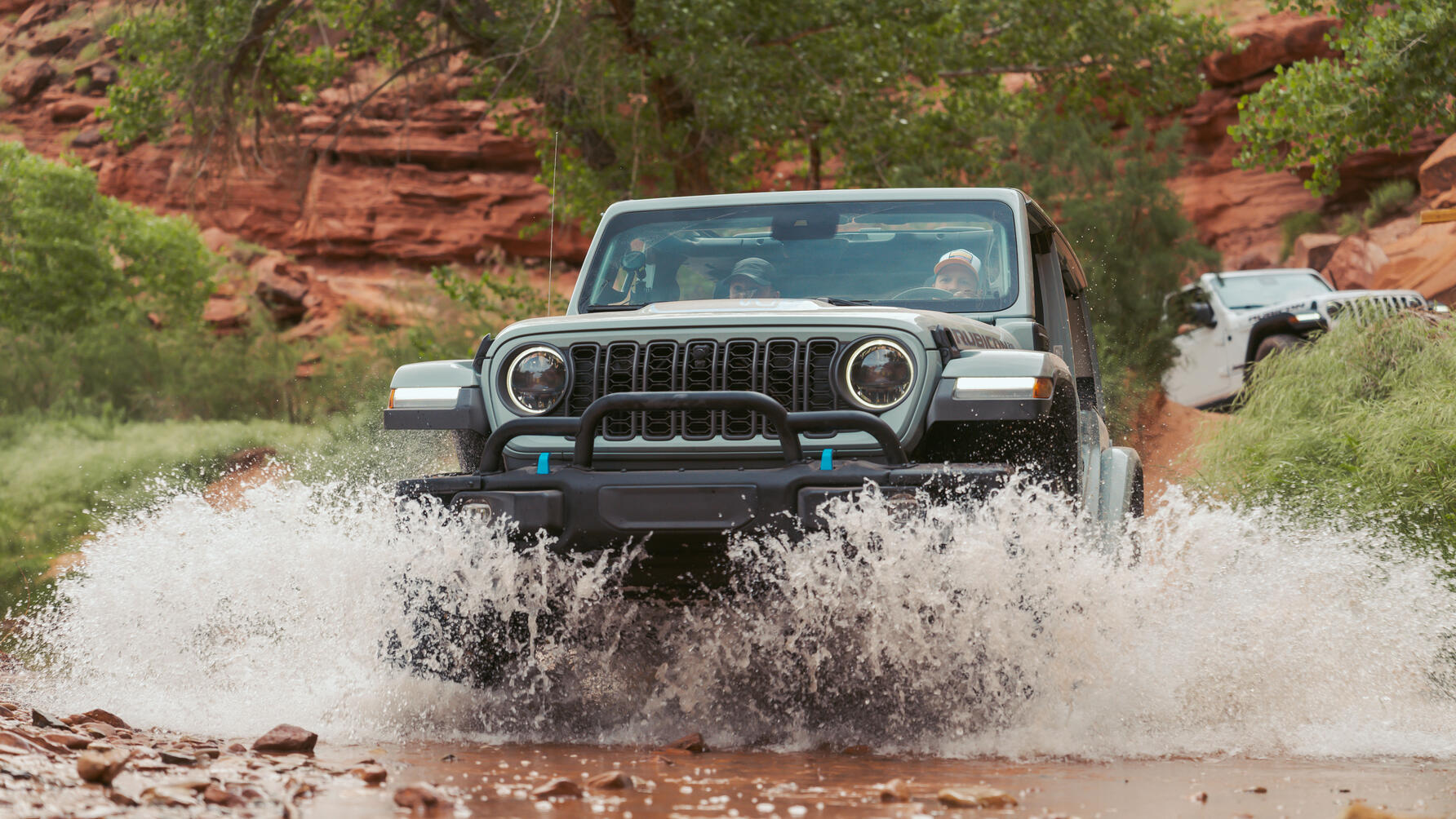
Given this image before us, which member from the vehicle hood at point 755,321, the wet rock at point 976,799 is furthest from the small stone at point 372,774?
the vehicle hood at point 755,321

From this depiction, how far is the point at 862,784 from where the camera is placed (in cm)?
332

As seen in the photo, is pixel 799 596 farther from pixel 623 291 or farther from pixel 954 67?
pixel 954 67

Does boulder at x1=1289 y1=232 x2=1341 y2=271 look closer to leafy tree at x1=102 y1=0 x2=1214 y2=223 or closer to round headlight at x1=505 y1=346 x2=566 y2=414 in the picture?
leafy tree at x1=102 y1=0 x2=1214 y2=223

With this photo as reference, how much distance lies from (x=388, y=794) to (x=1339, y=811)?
219 cm

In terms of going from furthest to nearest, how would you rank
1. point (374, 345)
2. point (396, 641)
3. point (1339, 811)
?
point (374, 345), point (396, 641), point (1339, 811)

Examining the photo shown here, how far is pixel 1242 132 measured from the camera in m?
11.2

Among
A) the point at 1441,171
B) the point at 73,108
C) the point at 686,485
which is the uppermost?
the point at 73,108

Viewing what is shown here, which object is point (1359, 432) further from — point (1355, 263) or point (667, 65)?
point (1355, 263)

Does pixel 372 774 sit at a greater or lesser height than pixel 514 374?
lesser

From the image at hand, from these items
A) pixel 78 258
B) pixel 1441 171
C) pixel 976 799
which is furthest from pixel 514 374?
pixel 78 258

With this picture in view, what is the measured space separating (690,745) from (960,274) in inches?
83.1

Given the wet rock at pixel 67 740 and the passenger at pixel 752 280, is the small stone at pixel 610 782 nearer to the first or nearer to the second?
the wet rock at pixel 67 740

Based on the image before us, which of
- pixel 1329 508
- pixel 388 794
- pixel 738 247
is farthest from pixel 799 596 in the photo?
pixel 1329 508

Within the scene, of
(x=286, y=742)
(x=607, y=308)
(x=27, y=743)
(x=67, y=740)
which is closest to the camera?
(x=27, y=743)
